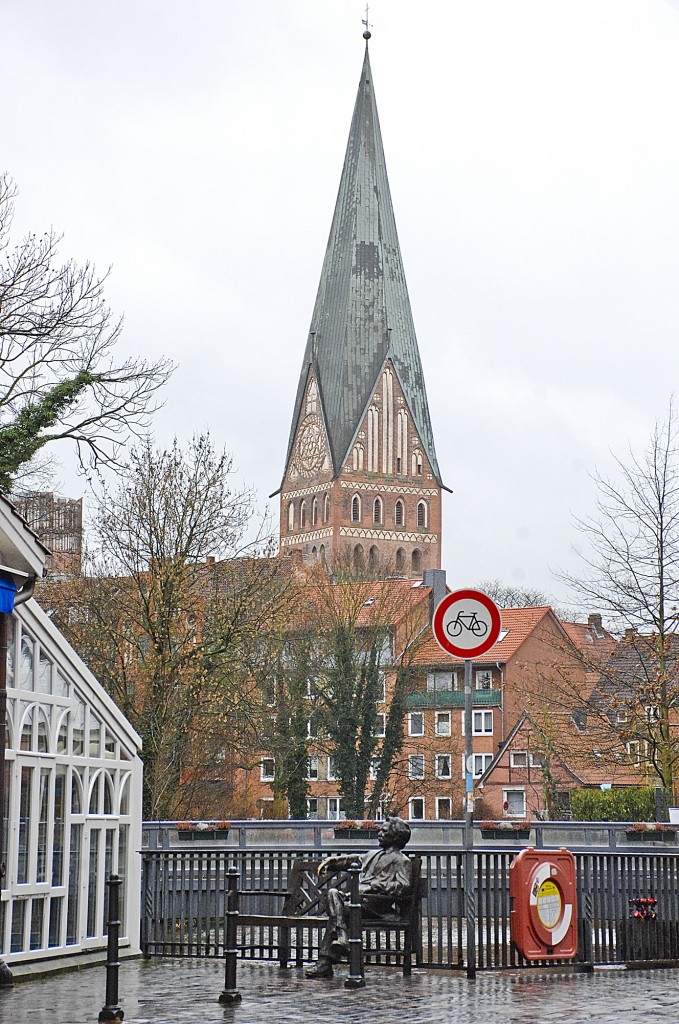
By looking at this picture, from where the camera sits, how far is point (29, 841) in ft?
44.9

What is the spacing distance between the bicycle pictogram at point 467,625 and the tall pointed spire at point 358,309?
126 m

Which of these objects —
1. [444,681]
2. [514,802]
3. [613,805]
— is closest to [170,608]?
[613,805]

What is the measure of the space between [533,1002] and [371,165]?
A: 129336 millimetres

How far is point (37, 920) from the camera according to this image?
45.7 ft

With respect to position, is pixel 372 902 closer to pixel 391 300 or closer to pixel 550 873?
pixel 550 873

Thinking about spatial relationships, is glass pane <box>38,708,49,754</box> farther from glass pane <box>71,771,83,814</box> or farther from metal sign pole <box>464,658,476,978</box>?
metal sign pole <box>464,658,476,978</box>

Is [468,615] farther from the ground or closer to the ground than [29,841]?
farther from the ground

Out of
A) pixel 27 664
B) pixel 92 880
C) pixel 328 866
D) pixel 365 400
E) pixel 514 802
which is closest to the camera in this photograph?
pixel 328 866

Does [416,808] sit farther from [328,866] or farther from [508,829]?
[328,866]

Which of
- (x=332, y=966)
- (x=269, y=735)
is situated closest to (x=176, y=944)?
(x=332, y=966)

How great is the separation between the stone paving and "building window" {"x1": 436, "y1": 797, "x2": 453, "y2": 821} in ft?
211

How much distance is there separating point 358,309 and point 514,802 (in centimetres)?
7267

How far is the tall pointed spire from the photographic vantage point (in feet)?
454

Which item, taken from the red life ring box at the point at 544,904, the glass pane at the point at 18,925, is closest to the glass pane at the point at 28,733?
the glass pane at the point at 18,925
